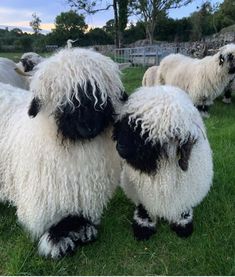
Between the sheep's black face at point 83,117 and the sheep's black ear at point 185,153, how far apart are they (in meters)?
0.66

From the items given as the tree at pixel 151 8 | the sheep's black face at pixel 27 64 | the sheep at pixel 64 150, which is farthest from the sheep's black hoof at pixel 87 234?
the tree at pixel 151 8

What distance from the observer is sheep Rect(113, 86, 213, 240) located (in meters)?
2.97

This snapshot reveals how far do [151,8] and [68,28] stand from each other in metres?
12.0

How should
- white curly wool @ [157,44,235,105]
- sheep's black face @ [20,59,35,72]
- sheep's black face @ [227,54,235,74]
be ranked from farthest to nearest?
white curly wool @ [157,44,235,105]
sheep's black face @ [227,54,235,74]
sheep's black face @ [20,59,35,72]

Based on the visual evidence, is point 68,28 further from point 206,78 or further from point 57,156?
point 57,156

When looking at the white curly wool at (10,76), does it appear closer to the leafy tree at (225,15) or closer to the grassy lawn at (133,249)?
the grassy lawn at (133,249)

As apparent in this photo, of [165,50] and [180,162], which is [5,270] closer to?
[180,162]

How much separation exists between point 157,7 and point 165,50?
8565 millimetres

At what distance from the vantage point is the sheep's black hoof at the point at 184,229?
3457 mm

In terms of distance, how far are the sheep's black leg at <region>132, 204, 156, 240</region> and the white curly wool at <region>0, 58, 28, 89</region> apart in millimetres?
3144

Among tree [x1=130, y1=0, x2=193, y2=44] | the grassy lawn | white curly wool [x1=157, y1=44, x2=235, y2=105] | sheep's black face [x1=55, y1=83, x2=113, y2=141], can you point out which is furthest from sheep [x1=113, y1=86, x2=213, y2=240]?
tree [x1=130, y1=0, x2=193, y2=44]

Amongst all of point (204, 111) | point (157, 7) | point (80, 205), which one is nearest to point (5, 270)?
point (80, 205)

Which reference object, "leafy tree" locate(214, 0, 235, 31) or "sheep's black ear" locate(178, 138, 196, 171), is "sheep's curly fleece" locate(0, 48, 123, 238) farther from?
"leafy tree" locate(214, 0, 235, 31)

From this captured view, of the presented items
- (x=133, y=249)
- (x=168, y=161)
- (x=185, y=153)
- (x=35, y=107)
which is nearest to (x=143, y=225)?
(x=133, y=249)
